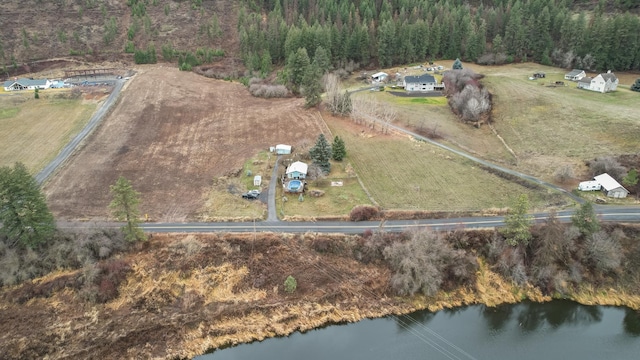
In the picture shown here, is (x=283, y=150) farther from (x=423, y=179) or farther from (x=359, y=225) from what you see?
(x=359, y=225)

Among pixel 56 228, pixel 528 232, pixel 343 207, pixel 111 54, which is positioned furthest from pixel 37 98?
pixel 528 232

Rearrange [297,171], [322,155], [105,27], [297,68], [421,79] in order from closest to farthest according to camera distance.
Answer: [297,171], [322,155], [297,68], [421,79], [105,27]

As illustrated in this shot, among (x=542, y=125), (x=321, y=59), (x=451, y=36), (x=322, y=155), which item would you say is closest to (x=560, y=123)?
(x=542, y=125)

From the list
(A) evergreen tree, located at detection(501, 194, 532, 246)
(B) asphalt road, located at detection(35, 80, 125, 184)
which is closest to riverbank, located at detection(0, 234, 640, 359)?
(A) evergreen tree, located at detection(501, 194, 532, 246)

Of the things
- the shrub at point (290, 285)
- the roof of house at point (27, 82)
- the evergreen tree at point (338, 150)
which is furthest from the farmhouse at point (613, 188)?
the roof of house at point (27, 82)

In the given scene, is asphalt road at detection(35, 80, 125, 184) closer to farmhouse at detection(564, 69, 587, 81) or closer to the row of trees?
the row of trees

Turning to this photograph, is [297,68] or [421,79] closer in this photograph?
[297,68]
